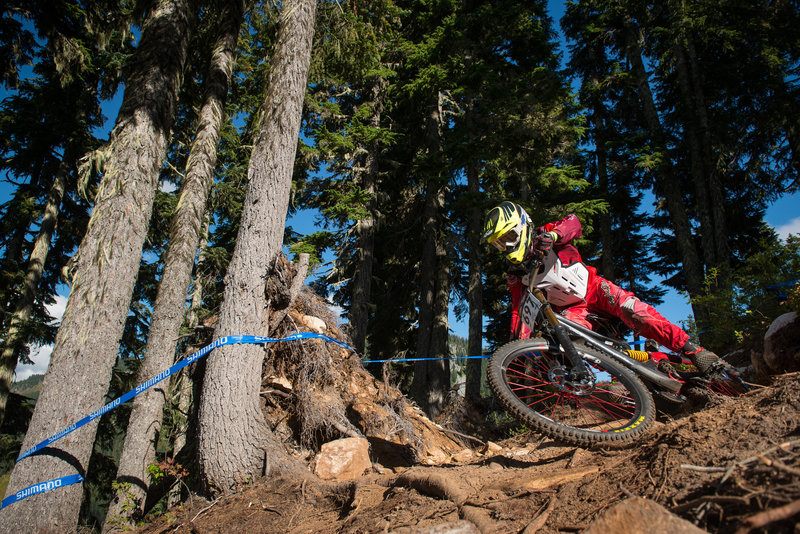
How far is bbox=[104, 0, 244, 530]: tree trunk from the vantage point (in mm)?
6344

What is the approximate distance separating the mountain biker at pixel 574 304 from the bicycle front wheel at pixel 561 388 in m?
0.42

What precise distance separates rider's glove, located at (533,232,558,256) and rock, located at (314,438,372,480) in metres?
3.00

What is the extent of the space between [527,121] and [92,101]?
1479cm

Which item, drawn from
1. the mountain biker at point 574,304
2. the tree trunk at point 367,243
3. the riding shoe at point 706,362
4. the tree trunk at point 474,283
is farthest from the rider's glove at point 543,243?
the tree trunk at point 367,243

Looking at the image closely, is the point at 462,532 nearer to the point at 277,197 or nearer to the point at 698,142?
the point at 277,197

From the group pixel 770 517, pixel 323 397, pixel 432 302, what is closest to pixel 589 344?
pixel 770 517

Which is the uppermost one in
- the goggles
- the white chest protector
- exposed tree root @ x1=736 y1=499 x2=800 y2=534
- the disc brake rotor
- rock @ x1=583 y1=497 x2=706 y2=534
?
the goggles

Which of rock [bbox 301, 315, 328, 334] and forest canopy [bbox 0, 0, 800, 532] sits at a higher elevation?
forest canopy [bbox 0, 0, 800, 532]

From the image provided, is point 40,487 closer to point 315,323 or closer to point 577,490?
point 315,323

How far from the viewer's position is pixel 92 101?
13875mm

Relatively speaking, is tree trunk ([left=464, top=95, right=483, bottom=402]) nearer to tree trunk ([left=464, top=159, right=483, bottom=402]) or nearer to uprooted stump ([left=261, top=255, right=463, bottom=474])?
tree trunk ([left=464, top=159, right=483, bottom=402])

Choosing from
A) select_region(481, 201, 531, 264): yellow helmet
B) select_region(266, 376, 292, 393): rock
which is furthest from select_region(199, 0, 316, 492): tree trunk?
select_region(481, 201, 531, 264): yellow helmet

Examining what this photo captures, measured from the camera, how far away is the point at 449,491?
2.81 m

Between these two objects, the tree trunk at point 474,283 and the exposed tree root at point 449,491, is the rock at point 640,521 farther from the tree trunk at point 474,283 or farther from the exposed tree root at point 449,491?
the tree trunk at point 474,283
